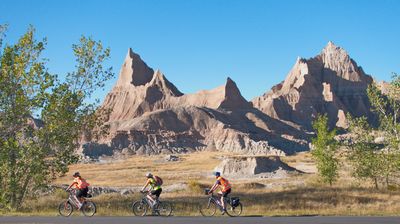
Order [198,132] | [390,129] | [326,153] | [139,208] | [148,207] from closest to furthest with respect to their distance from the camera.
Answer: [139,208]
[148,207]
[390,129]
[326,153]
[198,132]

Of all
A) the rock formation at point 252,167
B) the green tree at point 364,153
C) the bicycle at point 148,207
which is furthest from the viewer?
the rock formation at point 252,167

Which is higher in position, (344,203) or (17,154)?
(17,154)

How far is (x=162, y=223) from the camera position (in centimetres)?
1988

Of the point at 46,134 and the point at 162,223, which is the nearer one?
the point at 162,223

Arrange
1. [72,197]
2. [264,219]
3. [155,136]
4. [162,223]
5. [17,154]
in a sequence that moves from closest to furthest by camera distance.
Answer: [162,223] → [264,219] → [72,197] → [17,154] → [155,136]

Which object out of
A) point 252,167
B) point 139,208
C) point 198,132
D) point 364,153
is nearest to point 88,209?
point 139,208

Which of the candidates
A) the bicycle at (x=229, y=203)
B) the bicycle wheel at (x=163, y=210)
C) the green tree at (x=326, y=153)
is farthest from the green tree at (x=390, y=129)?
the bicycle wheel at (x=163, y=210)

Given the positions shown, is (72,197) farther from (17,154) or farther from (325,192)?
(325,192)

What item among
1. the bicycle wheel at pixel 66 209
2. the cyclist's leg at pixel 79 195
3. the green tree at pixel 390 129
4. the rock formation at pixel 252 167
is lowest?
the bicycle wheel at pixel 66 209

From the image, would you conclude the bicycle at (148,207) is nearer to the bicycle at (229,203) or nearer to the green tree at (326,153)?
the bicycle at (229,203)

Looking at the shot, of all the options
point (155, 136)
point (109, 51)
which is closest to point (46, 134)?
point (109, 51)

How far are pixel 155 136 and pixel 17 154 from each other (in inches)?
5099

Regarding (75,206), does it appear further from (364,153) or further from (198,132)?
(198,132)

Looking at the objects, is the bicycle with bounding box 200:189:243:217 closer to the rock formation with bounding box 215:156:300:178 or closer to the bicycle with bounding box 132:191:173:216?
the bicycle with bounding box 132:191:173:216
